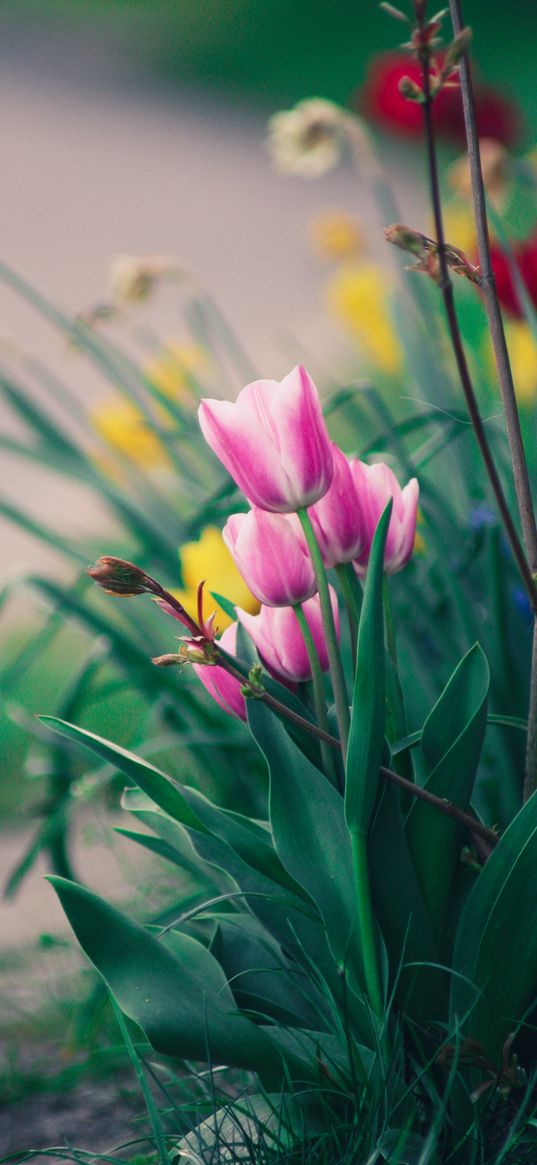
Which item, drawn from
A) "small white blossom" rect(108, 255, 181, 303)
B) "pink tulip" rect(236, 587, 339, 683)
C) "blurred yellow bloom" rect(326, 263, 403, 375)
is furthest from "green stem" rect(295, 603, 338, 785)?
"blurred yellow bloom" rect(326, 263, 403, 375)

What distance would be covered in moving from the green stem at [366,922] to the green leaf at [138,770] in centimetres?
8

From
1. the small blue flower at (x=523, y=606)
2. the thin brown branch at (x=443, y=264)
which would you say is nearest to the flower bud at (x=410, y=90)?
the thin brown branch at (x=443, y=264)

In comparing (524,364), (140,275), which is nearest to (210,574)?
(140,275)

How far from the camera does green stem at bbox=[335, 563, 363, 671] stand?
46 centimetres

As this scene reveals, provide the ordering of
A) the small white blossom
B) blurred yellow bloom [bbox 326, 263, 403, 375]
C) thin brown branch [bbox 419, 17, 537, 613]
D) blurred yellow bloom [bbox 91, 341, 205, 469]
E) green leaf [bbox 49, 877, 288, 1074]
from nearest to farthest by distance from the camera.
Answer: thin brown branch [bbox 419, 17, 537, 613] → green leaf [bbox 49, 877, 288, 1074] → the small white blossom → blurred yellow bloom [bbox 91, 341, 205, 469] → blurred yellow bloom [bbox 326, 263, 403, 375]

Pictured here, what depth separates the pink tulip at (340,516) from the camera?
1.44 feet

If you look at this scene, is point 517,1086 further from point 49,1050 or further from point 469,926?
point 49,1050

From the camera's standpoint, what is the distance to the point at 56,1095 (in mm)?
746

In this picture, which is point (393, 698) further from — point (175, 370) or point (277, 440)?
point (175, 370)

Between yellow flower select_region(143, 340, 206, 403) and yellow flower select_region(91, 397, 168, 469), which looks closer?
yellow flower select_region(143, 340, 206, 403)

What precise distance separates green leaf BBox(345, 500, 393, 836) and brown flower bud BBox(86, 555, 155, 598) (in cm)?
8

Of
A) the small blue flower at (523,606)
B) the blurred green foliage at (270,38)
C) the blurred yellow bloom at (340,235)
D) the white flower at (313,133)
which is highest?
the blurred green foliage at (270,38)

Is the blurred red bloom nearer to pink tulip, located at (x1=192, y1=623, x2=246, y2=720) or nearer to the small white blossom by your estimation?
the small white blossom

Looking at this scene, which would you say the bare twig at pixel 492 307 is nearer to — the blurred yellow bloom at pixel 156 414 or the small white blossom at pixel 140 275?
the small white blossom at pixel 140 275
